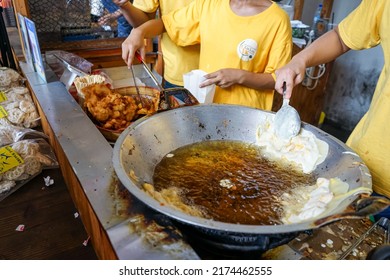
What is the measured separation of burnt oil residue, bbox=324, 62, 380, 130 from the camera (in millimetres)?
4211

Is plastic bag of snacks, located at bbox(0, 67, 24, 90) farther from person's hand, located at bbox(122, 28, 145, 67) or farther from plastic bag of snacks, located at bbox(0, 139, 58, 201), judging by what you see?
person's hand, located at bbox(122, 28, 145, 67)

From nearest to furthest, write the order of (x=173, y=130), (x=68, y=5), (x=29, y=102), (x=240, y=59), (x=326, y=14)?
(x=173, y=130), (x=240, y=59), (x=29, y=102), (x=68, y=5), (x=326, y=14)

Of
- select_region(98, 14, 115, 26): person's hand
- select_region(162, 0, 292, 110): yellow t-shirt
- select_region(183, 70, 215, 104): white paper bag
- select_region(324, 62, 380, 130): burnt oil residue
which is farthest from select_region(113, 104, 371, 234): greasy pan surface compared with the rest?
select_region(324, 62, 380, 130): burnt oil residue

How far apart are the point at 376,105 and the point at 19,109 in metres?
1.87

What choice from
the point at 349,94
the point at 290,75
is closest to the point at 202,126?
the point at 290,75

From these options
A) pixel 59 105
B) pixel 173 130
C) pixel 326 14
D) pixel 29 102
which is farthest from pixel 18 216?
pixel 326 14

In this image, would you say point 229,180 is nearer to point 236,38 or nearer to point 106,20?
point 236,38

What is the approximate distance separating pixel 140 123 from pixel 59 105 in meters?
0.66


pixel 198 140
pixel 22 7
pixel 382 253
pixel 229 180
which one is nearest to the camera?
pixel 382 253

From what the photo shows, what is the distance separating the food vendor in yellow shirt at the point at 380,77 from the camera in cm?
113

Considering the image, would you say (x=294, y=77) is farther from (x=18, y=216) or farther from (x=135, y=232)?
(x=18, y=216)

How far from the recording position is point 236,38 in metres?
1.63

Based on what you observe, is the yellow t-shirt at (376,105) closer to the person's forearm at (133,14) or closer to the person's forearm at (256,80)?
the person's forearm at (256,80)

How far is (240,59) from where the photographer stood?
1.67m
